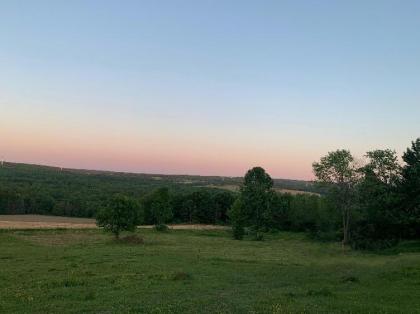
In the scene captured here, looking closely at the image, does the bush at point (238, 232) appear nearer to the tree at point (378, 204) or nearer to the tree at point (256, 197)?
the tree at point (256, 197)

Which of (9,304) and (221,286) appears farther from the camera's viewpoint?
(221,286)

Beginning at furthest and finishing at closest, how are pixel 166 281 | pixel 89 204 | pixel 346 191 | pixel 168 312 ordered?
1. pixel 89 204
2. pixel 346 191
3. pixel 166 281
4. pixel 168 312

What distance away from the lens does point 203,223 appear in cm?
12431

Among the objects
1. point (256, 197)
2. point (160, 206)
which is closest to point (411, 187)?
point (256, 197)

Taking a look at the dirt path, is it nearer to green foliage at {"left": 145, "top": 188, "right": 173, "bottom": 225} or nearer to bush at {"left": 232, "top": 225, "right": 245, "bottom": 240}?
green foliage at {"left": 145, "top": 188, "right": 173, "bottom": 225}

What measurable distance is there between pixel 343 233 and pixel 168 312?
6871 cm

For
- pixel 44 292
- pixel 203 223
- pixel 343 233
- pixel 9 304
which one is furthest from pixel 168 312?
pixel 203 223

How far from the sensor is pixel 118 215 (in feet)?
220

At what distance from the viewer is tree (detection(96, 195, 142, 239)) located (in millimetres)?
66750

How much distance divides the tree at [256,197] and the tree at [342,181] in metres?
21.6

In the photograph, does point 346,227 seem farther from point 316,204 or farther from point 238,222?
point 316,204

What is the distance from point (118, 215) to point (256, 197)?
36251 mm

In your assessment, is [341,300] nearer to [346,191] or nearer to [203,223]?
[346,191]

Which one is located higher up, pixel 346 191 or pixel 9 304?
pixel 346 191
